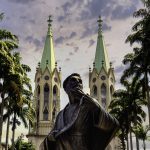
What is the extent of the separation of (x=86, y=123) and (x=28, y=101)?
2795cm

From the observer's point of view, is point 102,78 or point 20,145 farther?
point 102,78

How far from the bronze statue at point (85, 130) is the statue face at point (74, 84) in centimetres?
10

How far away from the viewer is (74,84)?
591 centimetres

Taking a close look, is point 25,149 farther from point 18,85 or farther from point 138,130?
point 18,85

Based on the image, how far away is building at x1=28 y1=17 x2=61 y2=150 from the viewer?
248ft

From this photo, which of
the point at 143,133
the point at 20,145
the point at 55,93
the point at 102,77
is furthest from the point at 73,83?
the point at 102,77

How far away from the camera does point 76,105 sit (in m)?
5.93

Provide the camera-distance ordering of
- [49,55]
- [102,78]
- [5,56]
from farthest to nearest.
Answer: [49,55] < [102,78] < [5,56]

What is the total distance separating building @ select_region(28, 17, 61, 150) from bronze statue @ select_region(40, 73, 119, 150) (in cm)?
6778

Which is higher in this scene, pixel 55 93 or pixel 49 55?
pixel 49 55

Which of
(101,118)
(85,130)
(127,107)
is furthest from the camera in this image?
(127,107)

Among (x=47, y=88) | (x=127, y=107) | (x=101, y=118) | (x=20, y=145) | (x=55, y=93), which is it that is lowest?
(x=101, y=118)

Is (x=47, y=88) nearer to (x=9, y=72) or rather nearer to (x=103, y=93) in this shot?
(x=103, y=93)

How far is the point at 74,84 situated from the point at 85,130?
2.53 ft
